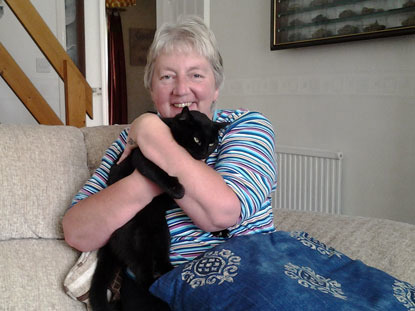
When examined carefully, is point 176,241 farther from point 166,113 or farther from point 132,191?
point 166,113

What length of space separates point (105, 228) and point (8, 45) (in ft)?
12.8

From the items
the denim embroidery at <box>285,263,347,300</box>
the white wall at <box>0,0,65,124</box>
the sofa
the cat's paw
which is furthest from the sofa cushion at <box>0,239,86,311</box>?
the white wall at <box>0,0,65,124</box>

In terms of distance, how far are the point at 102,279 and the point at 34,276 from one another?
0.61 feet

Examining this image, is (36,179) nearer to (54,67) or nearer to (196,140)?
(196,140)

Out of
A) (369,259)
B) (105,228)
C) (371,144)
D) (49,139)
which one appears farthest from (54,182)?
(371,144)

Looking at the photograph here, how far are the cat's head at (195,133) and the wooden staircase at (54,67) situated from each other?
1.86 m

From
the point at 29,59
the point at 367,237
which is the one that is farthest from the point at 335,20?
the point at 29,59

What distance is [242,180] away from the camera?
99 cm

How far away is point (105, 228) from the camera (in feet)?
3.44

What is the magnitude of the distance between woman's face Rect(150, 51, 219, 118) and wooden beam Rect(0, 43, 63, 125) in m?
1.99

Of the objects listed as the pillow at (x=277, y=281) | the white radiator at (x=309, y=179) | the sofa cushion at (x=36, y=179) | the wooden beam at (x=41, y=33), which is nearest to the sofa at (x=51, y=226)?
the sofa cushion at (x=36, y=179)

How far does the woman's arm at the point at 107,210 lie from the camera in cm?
99

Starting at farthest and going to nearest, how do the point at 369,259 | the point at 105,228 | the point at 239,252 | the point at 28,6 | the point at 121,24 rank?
the point at 121,24 → the point at 28,6 → the point at 369,259 → the point at 105,228 → the point at 239,252

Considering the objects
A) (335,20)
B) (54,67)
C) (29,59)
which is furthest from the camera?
(29,59)
